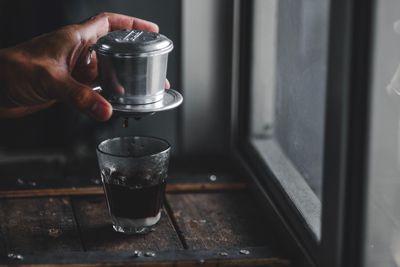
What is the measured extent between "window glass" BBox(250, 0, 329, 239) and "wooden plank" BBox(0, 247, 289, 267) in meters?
0.08

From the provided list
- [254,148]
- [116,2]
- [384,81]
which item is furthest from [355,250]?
[116,2]

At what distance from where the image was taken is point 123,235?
4.09 ft

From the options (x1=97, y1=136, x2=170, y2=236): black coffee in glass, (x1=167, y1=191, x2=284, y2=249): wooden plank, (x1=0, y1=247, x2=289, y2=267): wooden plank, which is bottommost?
(x1=167, y1=191, x2=284, y2=249): wooden plank

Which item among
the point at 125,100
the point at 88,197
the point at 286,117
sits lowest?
the point at 88,197

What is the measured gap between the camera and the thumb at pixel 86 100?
1.08 m

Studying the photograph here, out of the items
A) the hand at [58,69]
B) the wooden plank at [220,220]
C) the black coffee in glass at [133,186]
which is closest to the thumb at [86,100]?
the hand at [58,69]

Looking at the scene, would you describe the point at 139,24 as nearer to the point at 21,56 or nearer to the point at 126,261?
the point at 21,56

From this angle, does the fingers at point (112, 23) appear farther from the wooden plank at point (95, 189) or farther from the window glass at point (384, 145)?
the window glass at point (384, 145)

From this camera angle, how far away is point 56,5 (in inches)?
56.6

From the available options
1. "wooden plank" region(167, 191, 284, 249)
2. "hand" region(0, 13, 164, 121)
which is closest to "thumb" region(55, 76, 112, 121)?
"hand" region(0, 13, 164, 121)

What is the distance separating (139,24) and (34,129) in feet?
0.99

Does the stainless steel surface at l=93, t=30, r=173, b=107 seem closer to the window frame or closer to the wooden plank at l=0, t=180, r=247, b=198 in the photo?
the window frame

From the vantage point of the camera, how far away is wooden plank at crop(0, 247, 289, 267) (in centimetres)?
115

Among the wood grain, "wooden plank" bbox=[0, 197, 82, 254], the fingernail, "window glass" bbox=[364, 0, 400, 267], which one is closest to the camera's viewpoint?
"window glass" bbox=[364, 0, 400, 267]
